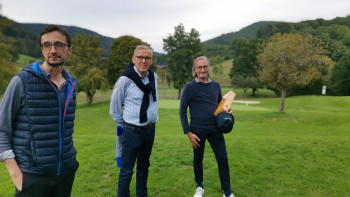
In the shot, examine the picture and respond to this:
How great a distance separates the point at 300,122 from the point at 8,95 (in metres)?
16.6

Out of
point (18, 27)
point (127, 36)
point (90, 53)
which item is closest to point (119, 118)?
point (18, 27)

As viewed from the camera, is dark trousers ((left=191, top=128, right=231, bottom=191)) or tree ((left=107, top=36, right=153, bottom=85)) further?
tree ((left=107, top=36, right=153, bottom=85))

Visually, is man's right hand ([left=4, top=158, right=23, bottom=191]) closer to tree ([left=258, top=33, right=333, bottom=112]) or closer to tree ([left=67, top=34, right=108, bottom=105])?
tree ([left=258, top=33, right=333, bottom=112])

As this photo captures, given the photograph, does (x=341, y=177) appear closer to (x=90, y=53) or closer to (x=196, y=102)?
(x=196, y=102)

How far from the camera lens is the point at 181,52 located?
4138cm

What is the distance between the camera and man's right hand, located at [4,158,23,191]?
1.82 meters

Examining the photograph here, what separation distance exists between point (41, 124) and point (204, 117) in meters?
2.49

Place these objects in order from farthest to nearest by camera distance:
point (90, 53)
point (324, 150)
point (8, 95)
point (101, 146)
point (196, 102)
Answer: point (90, 53)
point (101, 146)
point (324, 150)
point (196, 102)
point (8, 95)

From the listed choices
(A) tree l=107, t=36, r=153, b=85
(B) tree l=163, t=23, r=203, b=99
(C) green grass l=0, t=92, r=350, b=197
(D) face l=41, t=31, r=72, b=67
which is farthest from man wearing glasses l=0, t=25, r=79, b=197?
(B) tree l=163, t=23, r=203, b=99

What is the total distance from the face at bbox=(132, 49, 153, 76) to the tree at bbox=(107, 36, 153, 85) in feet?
101

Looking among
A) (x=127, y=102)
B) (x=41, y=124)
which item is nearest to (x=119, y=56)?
(x=127, y=102)

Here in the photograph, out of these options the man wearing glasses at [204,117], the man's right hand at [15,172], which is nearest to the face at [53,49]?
the man's right hand at [15,172]

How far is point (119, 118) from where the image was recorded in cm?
338

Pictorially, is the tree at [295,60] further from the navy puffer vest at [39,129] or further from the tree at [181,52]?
the tree at [181,52]
